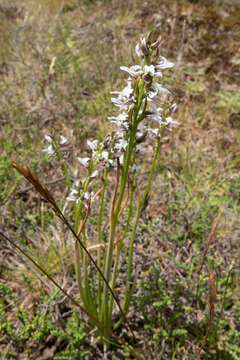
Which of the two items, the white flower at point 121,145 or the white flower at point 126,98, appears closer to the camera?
the white flower at point 126,98

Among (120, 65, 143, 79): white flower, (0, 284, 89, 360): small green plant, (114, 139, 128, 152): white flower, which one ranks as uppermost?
(120, 65, 143, 79): white flower

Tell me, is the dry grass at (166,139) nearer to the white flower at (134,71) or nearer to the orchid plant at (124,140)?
the orchid plant at (124,140)

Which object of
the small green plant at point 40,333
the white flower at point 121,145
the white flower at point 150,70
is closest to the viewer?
the white flower at point 150,70

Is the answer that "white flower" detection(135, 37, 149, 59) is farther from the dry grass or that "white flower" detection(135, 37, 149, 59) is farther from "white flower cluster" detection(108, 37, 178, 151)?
the dry grass

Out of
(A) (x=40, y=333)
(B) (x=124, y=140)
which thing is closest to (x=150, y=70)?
(B) (x=124, y=140)

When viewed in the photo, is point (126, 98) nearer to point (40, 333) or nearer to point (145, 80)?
point (145, 80)

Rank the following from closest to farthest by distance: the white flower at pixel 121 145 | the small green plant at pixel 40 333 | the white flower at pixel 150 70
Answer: the white flower at pixel 150 70 < the white flower at pixel 121 145 < the small green plant at pixel 40 333

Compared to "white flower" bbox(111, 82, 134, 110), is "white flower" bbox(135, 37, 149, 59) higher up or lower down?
higher up

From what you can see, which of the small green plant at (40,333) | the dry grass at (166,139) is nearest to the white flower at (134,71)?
the dry grass at (166,139)

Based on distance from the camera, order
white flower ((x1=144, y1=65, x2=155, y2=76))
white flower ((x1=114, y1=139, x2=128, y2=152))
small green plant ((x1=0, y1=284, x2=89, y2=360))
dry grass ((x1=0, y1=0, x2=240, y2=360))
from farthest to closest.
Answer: dry grass ((x1=0, y1=0, x2=240, y2=360)) → small green plant ((x1=0, y1=284, x2=89, y2=360)) → white flower ((x1=114, y1=139, x2=128, y2=152)) → white flower ((x1=144, y1=65, x2=155, y2=76))

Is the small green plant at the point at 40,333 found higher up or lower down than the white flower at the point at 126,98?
lower down

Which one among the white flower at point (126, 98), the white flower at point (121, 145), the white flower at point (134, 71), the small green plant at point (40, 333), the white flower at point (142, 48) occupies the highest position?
the white flower at point (142, 48)

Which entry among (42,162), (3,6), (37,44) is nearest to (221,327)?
(42,162)

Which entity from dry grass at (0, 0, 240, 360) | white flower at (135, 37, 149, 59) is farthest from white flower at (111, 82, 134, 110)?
dry grass at (0, 0, 240, 360)
